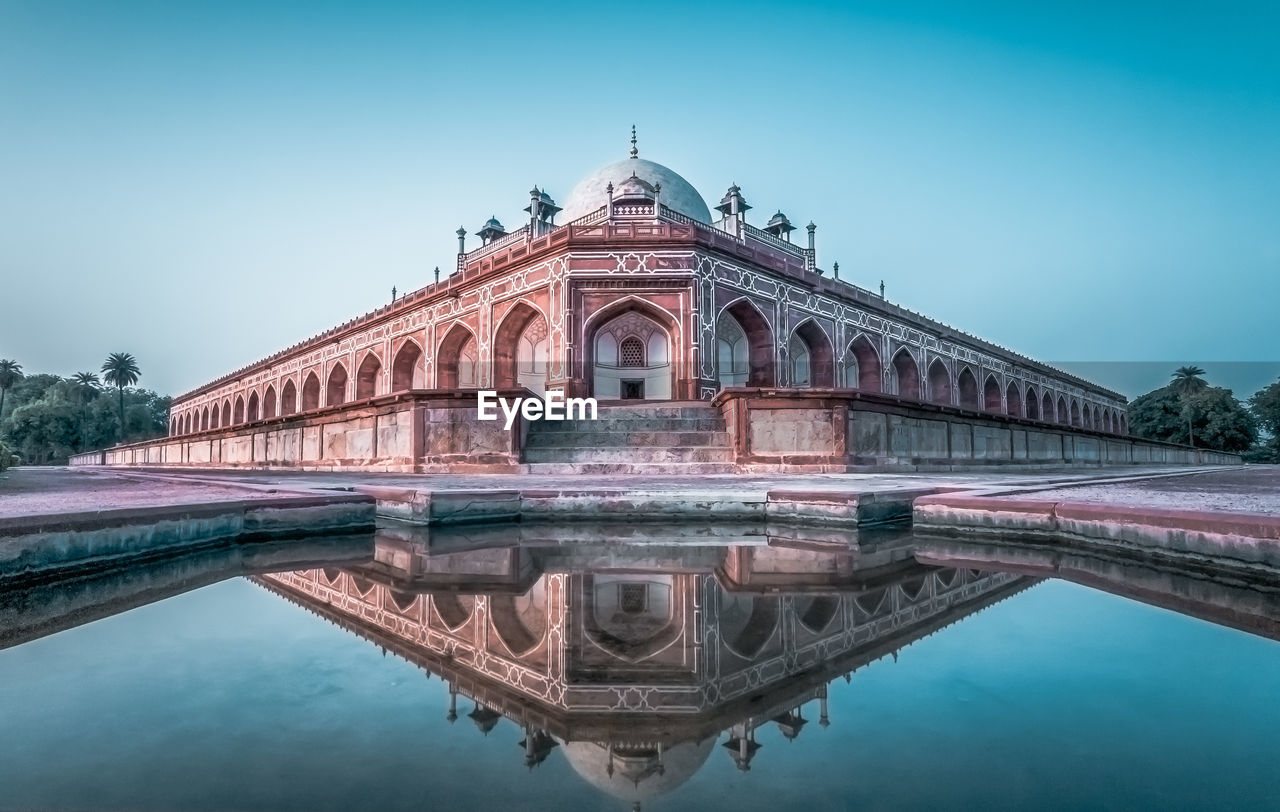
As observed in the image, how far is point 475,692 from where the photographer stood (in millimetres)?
1194

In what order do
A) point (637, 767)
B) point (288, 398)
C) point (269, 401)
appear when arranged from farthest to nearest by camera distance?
point (269, 401) → point (288, 398) → point (637, 767)

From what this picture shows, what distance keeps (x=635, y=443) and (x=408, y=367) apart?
635 inches

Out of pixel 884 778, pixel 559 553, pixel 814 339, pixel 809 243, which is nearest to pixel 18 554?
pixel 559 553

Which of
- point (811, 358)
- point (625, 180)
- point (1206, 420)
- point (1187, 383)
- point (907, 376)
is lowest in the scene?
point (1206, 420)

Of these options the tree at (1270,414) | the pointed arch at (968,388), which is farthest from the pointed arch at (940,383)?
the tree at (1270,414)

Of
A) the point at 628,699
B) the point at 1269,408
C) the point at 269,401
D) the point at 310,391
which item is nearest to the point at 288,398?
the point at 310,391

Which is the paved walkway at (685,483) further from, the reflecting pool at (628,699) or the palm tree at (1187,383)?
the palm tree at (1187,383)

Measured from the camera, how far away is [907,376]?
23375 mm

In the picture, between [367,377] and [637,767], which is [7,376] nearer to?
[367,377]

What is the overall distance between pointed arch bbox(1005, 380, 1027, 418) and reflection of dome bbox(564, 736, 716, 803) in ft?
105

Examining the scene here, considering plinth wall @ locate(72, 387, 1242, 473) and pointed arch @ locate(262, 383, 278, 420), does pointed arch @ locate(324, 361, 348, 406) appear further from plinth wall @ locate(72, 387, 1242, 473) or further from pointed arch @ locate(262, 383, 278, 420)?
plinth wall @ locate(72, 387, 1242, 473)

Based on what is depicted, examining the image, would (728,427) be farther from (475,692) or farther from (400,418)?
(475,692)

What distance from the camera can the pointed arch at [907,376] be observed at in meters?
23.0

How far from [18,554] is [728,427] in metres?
7.23
